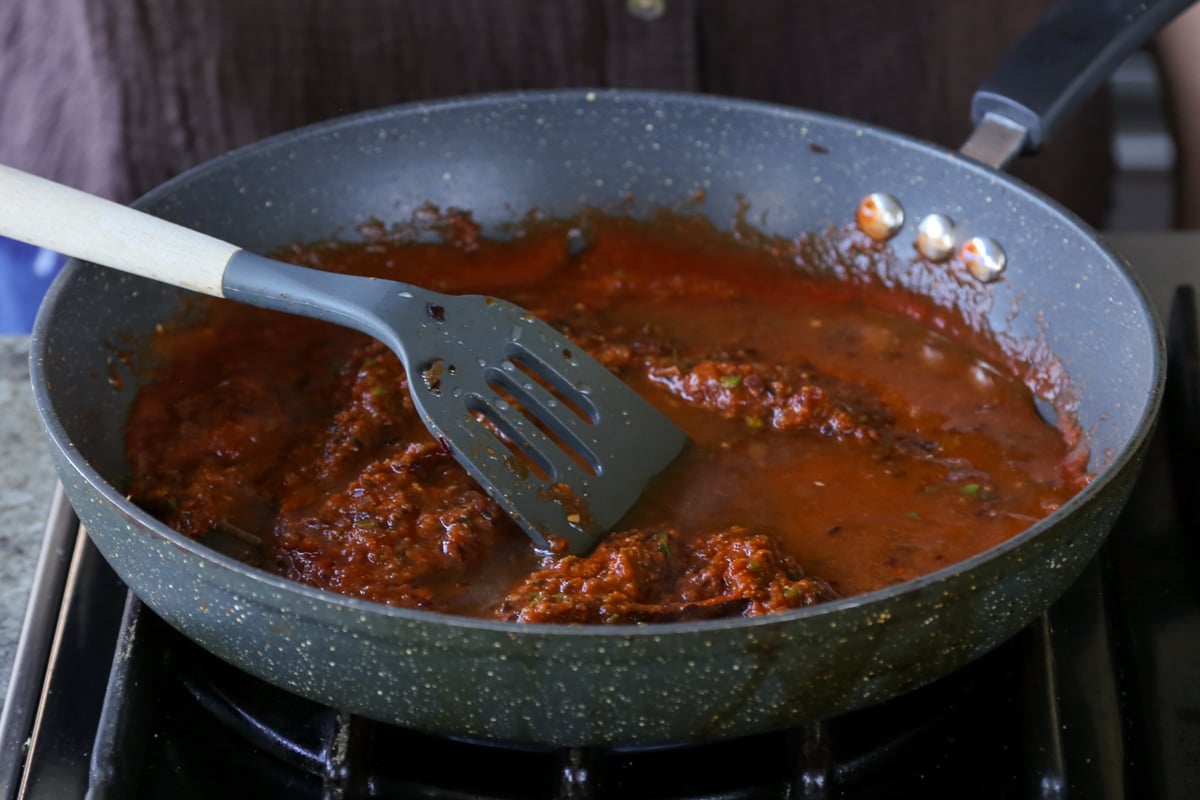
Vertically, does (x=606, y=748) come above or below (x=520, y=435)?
below

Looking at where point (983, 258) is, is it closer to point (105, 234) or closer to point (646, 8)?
point (646, 8)

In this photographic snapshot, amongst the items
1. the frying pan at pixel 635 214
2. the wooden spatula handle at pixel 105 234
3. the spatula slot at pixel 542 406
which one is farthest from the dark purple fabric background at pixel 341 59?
the spatula slot at pixel 542 406

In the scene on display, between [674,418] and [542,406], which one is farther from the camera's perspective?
[674,418]

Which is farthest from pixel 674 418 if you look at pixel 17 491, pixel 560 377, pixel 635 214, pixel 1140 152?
pixel 1140 152

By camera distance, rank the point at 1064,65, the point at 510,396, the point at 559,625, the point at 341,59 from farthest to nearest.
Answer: the point at 341,59 → the point at 1064,65 → the point at 510,396 → the point at 559,625

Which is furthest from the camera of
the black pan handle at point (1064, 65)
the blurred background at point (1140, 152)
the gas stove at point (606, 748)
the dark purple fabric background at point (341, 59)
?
the blurred background at point (1140, 152)

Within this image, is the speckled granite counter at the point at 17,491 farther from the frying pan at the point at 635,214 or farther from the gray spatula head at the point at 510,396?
the gray spatula head at the point at 510,396
